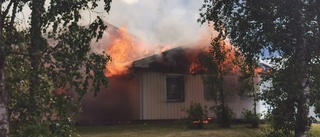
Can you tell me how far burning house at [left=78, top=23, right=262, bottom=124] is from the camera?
16.0 m

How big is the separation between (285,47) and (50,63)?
497 centimetres

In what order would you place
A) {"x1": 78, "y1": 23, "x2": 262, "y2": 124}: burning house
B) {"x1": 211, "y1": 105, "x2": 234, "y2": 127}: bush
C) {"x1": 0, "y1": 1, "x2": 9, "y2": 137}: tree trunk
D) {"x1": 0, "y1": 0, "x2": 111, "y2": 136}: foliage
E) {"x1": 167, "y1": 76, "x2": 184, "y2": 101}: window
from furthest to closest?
{"x1": 167, "y1": 76, "x2": 184, "y2": 101}: window → {"x1": 78, "y1": 23, "x2": 262, "y2": 124}: burning house → {"x1": 211, "y1": 105, "x2": 234, "y2": 127}: bush → {"x1": 0, "y1": 0, "x2": 111, "y2": 136}: foliage → {"x1": 0, "y1": 1, "x2": 9, "y2": 137}: tree trunk

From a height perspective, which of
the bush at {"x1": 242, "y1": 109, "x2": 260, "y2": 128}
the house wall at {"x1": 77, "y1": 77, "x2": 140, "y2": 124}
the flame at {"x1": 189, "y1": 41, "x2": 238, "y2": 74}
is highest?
the flame at {"x1": 189, "y1": 41, "x2": 238, "y2": 74}

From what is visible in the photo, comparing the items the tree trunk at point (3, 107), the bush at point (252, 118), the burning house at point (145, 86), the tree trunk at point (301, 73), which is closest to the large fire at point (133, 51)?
the burning house at point (145, 86)

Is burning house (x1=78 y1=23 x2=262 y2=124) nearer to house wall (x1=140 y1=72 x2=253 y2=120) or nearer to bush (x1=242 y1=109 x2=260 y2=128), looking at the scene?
house wall (x1=140 y1=72 x2=253 y2=120)

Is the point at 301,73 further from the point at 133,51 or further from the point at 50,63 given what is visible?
the point at 133,51

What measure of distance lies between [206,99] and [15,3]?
45.8ft

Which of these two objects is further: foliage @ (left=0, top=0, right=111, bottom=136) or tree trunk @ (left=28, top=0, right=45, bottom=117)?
tree trunk @ (left=28, top=0, right=45, bottom=117)

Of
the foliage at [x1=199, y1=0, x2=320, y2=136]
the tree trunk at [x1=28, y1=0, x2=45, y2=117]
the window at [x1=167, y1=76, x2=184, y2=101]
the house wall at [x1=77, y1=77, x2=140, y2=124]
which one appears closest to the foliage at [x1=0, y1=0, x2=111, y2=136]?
the tree trunk at [x1=28, y1=0, x2=45, y2=117]

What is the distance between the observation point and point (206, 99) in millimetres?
19172

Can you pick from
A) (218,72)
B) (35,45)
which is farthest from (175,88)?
(35,45)

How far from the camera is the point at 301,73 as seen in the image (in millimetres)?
8320

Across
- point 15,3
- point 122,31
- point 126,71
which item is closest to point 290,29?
point 15,3

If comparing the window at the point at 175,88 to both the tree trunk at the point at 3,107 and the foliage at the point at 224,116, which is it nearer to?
the foliage at the point at 224,116
